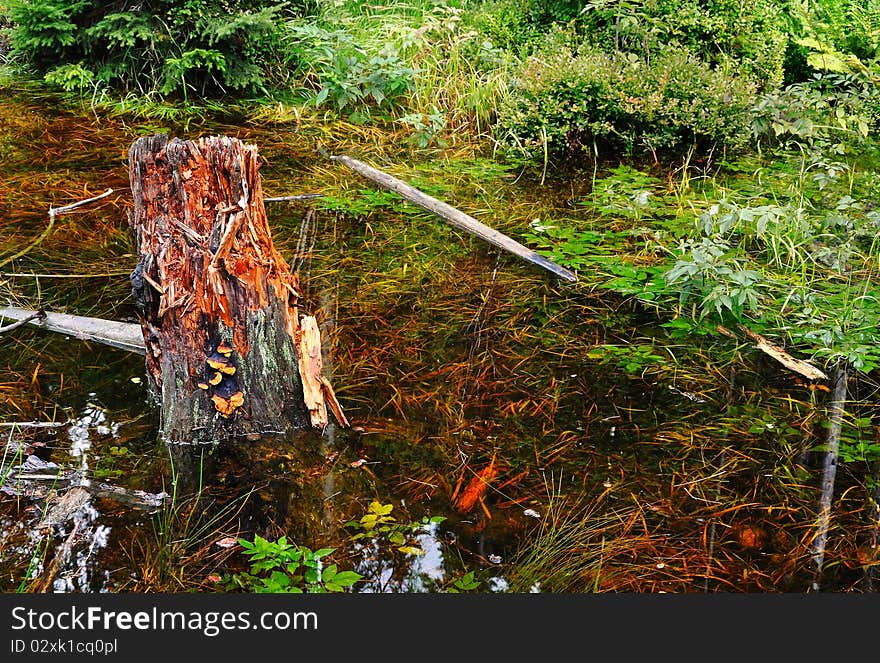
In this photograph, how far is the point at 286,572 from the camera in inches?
102

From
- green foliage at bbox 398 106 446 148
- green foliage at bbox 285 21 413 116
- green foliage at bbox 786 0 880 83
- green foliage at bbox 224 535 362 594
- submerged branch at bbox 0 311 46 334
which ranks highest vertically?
green foliage at bbox 786 0 880 83

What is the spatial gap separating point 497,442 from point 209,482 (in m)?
1.11

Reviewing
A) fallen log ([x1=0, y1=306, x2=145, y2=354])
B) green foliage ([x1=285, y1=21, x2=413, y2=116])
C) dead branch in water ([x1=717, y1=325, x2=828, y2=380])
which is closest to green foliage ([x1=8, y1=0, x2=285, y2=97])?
green foliage ([x1=285, y1=21, x2=413, y2=116])

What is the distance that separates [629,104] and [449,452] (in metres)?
3.83

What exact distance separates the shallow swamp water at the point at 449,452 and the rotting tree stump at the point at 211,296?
6.5 inches

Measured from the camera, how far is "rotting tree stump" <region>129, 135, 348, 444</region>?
10.3ft

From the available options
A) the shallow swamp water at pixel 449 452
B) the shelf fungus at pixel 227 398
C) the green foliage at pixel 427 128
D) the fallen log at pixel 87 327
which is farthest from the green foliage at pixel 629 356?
the green foliage at pixel 427 128

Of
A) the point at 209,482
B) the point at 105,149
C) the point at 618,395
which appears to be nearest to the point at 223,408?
the point at 209,482

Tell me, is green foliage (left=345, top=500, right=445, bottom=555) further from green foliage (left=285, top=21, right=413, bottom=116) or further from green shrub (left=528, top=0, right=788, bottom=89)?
green foliage (left=285, top=21, right=413, bottom=116)

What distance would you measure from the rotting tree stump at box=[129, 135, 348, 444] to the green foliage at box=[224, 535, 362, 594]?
2.32 feet

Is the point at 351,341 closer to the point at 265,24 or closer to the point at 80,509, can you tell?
the point at 80,509

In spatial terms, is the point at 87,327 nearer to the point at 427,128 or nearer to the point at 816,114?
the point at 427,128

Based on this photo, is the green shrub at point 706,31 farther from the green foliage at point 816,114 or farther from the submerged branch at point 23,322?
the submerged branch at point 23,322

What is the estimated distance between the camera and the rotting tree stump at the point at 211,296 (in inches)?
123
